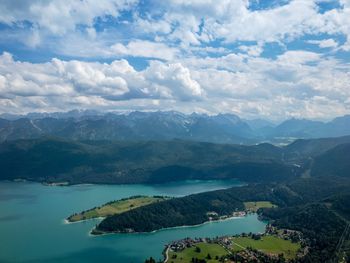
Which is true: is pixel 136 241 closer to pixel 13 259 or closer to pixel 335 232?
pixel 13 259

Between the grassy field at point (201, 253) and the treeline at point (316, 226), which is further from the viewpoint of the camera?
the treeline at point (316, 226)

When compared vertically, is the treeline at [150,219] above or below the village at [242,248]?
above

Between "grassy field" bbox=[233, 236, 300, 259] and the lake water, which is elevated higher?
the lake water

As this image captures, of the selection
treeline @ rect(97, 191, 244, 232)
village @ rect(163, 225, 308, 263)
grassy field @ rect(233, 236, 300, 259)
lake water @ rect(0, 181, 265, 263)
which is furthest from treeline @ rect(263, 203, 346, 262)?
treeline @ rect(97, 191, 244, 232)

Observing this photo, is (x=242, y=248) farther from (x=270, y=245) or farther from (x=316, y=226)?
(x=316, y=226)

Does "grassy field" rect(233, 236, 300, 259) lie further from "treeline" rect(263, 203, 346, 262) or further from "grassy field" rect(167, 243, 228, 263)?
"grassy field" rect(167, 243, 228, 263)

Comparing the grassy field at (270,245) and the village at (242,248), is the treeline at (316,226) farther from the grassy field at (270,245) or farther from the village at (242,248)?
the grassy field at (270,245)

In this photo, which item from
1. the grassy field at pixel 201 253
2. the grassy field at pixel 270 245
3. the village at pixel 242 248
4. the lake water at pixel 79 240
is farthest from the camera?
the lake water at pixel 79 240

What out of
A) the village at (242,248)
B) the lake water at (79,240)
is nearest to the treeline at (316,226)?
the village at (242,248)
